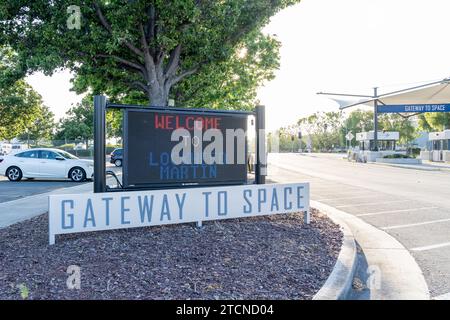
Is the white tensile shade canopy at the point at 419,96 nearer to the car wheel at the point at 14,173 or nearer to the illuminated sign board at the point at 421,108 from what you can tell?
the illuminated sign board at the point at 421,108

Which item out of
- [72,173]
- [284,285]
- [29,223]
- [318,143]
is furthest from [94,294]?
[318,143]

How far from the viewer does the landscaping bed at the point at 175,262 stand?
3.74 metres

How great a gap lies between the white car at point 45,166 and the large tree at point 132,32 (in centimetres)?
838

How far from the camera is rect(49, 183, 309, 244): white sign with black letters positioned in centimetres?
498

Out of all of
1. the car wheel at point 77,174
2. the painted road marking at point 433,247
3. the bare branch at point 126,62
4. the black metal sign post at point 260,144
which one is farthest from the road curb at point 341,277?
the car wheel at point 77,174

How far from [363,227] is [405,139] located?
76.4 metres

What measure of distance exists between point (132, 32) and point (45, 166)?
11.0 metres

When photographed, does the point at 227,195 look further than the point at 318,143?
No

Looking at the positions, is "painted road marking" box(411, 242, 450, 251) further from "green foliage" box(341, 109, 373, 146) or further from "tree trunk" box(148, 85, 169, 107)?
"green foliage" box(341, 109, 373, 146)

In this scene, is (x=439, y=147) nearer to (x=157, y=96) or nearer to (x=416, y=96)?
(x=416, y=96)

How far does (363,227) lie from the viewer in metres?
7.50

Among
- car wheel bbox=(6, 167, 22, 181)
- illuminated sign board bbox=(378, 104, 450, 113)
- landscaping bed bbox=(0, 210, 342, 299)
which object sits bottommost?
landscaping bed bbox=(0, 210, 342, 299)

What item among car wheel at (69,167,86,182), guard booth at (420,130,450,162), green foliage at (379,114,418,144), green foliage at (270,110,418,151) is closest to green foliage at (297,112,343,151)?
green foliage at (270,110,418,151)
